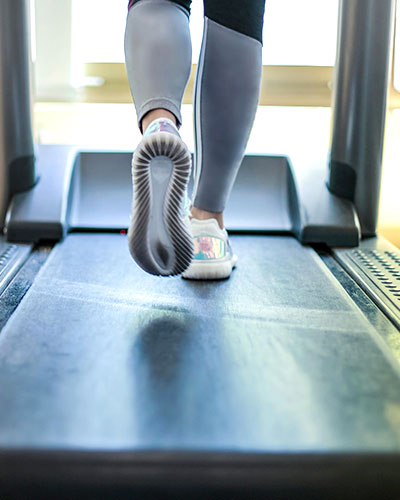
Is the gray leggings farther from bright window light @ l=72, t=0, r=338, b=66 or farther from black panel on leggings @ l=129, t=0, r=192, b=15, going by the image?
bright window light @ l=72, t=0, r=338, b=66

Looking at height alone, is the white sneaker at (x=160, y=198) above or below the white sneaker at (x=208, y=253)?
above

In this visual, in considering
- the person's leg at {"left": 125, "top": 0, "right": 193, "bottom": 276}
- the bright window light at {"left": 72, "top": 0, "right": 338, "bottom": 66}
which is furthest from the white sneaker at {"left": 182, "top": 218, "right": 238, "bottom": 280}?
the bright window light at {"left": 72, "top": 0, "right": 338, "bottom": 66}

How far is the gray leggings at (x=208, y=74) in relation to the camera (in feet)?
3.19

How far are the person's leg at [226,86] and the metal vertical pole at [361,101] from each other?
682 mm

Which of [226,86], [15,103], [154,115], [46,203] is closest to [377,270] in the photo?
[226,86]

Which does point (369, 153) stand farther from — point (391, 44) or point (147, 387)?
point (147, 387)

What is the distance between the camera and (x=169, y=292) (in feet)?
3.63

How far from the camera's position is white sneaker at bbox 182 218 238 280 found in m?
1.18

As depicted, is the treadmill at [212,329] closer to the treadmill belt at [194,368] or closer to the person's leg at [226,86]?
the treadmill belt at [194,368]

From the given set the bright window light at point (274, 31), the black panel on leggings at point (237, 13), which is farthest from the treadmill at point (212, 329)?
the bright window light at point (274, 31)

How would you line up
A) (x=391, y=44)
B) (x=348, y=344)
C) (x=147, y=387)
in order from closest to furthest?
(x=147, y=387), (x=348, y=344), (x=391, y=44)

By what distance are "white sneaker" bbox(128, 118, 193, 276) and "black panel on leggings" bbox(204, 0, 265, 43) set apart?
230mm

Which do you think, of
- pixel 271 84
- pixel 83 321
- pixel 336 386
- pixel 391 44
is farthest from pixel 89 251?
pixel 271 84

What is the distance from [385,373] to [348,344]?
101 mm
